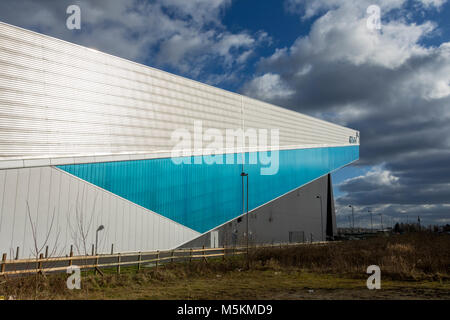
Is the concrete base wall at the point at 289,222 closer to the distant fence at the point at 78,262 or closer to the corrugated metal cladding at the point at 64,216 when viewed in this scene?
the corrugated metal cladding at the point at 64,216

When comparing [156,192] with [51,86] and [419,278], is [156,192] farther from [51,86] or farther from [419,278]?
[419,278]

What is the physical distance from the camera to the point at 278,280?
18344 mm

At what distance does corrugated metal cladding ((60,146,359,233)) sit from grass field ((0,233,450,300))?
32.9 feet

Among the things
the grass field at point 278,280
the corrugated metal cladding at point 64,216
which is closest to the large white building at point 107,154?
the corrugated metal cladding at point 64,216

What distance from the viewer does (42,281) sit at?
46.0 ft

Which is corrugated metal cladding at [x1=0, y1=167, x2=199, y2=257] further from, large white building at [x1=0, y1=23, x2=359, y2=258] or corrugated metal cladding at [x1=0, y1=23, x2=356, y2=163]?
corrugated metal cladding at [x1=0, y1=23, x2=356, y2=163]

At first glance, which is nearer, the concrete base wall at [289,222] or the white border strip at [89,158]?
the white border strip at [89,158]

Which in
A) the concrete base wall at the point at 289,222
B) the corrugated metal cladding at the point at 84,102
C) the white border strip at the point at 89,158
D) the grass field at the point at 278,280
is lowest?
the grass field at the point at 278,280

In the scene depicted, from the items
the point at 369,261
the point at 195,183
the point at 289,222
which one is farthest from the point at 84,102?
the point at 289,222

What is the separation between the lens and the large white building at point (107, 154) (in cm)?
2378

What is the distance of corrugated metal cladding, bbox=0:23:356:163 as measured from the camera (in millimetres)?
24078

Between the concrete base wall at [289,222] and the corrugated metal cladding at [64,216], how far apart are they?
6.04m
